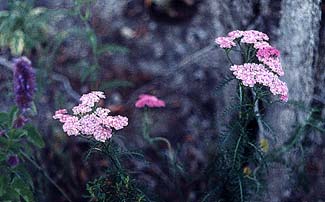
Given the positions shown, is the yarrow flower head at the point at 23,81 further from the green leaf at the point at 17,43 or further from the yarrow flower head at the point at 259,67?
the green leaf at the point at 17,43

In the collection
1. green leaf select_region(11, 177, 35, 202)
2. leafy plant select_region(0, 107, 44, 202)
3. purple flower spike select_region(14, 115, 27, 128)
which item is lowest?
green leaf select_region(11, 177, 35, 202)

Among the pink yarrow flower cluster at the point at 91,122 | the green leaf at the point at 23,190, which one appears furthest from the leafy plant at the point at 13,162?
the pink yarrow flower cluster at the point at 91,122

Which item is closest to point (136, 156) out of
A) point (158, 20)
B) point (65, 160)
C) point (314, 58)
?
point (65, 160)

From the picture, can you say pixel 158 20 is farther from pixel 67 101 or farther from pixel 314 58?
pixel 314 58

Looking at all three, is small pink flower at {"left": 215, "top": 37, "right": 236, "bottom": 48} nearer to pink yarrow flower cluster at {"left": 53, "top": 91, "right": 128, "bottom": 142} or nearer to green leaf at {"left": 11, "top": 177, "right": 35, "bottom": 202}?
pink yarrow flower cluster at {"left": 53, "top": 91, "right": 128, "bottom": 142}

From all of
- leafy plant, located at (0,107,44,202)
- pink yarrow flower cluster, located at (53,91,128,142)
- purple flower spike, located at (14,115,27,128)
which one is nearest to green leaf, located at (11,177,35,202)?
leafy plant, located at (0,107,44,202)

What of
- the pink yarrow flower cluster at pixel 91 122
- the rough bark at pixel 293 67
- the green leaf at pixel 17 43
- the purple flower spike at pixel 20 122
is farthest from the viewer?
the green leaf at pixel 17 43

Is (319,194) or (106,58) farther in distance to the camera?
(106,58)
